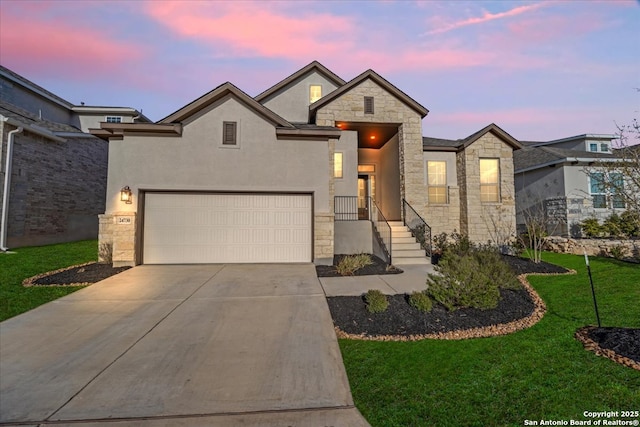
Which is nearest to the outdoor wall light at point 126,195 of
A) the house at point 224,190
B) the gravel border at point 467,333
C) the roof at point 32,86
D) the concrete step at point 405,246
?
the house at point 224,190

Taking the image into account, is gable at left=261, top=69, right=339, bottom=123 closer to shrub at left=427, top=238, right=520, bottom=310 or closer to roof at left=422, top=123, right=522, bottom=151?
roof at left=422, top=123, right=522, bottom=151

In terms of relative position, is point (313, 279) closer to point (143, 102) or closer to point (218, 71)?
point (218, 71)

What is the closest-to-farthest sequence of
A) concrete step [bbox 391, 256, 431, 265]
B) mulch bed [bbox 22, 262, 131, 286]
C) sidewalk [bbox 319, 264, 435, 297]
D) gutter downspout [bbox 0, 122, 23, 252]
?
sidewalk [bbox 319, 264, 435, 297], mulch bed [bbox 22, 262, 131, 286], concrete step [bbox 391, 256, 431, 265], gutter downspout [bbox 0, 122, 23, 252]

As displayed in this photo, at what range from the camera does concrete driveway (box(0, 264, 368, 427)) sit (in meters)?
2.81

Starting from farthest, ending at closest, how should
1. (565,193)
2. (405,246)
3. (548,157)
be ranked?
1. (548,157)
2. (565,193)
3. (405,246)

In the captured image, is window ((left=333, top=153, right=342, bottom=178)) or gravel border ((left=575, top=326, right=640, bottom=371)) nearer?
gravel border ((left=575, top=326, right=640, bottom=371))

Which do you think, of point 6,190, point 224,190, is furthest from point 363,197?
point 6,190

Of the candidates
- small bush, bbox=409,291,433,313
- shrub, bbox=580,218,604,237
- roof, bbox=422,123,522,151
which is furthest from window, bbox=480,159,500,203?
small bush, bbox=409,291,433,313

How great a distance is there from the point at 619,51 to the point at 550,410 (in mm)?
11993

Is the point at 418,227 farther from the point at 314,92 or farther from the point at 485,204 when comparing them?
the point at 314,92

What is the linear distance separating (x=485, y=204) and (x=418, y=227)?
15.0 feet

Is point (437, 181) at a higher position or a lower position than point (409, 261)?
higher

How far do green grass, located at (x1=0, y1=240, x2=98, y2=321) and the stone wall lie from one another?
17.4m

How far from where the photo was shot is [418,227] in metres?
12.0
